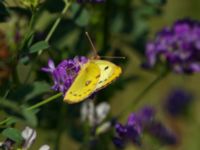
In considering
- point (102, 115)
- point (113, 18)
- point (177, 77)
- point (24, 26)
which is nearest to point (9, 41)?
point (24, 26)

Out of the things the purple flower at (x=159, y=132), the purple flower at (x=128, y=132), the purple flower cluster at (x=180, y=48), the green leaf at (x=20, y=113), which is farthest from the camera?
the purple flower at (x=159, y=132)

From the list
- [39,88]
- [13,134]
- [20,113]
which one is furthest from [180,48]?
[20,113]

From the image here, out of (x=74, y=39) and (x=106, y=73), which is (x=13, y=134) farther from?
(x=74, y=39)

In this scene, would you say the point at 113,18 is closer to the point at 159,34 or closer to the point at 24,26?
the point at 159,34

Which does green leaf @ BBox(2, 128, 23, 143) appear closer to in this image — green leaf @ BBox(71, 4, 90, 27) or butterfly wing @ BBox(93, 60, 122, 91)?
butterfly wing @ BBox(93, 60, 122, 91)

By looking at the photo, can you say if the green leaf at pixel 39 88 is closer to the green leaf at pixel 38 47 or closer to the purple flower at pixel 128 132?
the green leaf at pixel 38 47

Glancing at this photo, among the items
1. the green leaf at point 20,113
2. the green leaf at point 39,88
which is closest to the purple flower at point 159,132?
the green leaf at point 39,88
